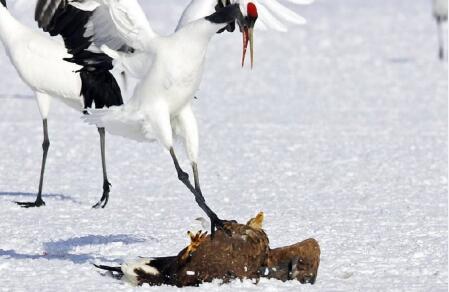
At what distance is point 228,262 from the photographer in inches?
259

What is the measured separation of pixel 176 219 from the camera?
8.91 metres

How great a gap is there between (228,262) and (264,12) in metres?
2.52

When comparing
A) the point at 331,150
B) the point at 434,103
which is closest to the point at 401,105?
the point at 434,103

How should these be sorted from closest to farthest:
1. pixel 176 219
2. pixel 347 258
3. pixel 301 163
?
pixel 347 258
pixel 176 219
pixel 301 163

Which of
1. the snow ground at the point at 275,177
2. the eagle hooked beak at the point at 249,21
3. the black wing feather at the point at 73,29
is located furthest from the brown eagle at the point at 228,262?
the black wing feather at the point at 73,29

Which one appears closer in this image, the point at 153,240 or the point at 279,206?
the point at 153,240

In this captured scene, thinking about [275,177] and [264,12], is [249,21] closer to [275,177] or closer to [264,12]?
[264,12]

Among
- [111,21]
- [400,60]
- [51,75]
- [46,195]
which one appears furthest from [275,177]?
[400,60]

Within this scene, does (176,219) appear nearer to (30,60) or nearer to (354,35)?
(30,60)

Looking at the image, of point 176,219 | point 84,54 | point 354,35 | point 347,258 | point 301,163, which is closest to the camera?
point 347,258

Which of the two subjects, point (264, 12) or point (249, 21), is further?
point (264, 12)

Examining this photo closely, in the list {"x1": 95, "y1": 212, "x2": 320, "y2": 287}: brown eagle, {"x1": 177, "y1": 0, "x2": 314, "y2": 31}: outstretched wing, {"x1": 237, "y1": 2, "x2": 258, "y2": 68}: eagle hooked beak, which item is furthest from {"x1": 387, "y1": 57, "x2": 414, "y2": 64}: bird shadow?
{"x1": 95, "y1": 212, "x2": 320, "y2": 287}: brown eagle

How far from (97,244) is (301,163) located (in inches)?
173

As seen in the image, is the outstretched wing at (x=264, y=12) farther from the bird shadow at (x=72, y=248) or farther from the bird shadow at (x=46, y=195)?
the bird shadow at (x=46, y=195)
